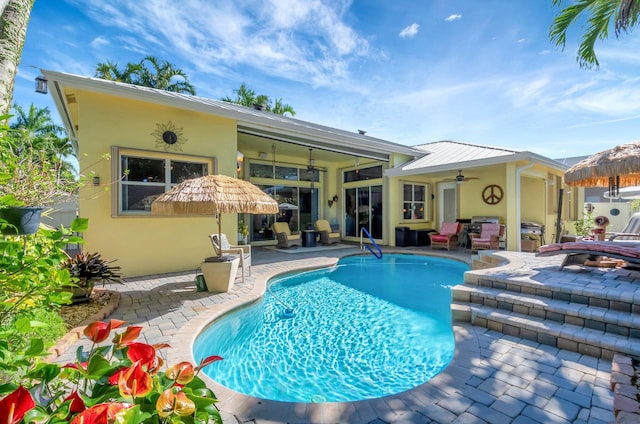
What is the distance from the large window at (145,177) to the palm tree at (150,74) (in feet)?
43.1

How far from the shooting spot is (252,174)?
12.3 meters

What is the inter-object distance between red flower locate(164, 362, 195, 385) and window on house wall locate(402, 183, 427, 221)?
1217 cm

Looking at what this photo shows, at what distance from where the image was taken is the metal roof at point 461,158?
8.85 metres

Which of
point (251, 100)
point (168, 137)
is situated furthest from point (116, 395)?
point (251, 100)

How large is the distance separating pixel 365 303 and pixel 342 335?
1.54 metres

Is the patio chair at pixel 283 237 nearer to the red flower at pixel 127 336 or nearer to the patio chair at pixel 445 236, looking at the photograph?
the patio chair at pixel 445 236

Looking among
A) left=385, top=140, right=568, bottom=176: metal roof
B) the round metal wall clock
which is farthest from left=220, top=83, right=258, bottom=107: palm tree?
the round metal wall clock

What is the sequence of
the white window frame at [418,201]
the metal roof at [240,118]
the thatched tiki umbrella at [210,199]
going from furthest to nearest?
the white window frame at [418,201], the metal roof at [240,118], the thatched tiki umbrella at [210,199]

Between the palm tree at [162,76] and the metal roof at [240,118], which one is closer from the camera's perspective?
the metal roof at [240,118]

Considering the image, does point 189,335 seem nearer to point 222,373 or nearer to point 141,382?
point 222,373

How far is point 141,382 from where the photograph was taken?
3.09ft

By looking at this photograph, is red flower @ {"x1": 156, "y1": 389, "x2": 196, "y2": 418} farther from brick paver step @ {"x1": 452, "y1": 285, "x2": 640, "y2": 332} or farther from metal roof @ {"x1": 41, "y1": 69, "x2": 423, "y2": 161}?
metal roof @ {"x1": 41, "y1": 69, "x2": 423, "y2": 161}

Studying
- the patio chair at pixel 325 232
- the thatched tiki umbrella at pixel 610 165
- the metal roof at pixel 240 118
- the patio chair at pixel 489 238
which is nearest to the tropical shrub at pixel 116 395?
the metal roof at pixel 240 118

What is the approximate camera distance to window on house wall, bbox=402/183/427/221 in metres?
12.7
